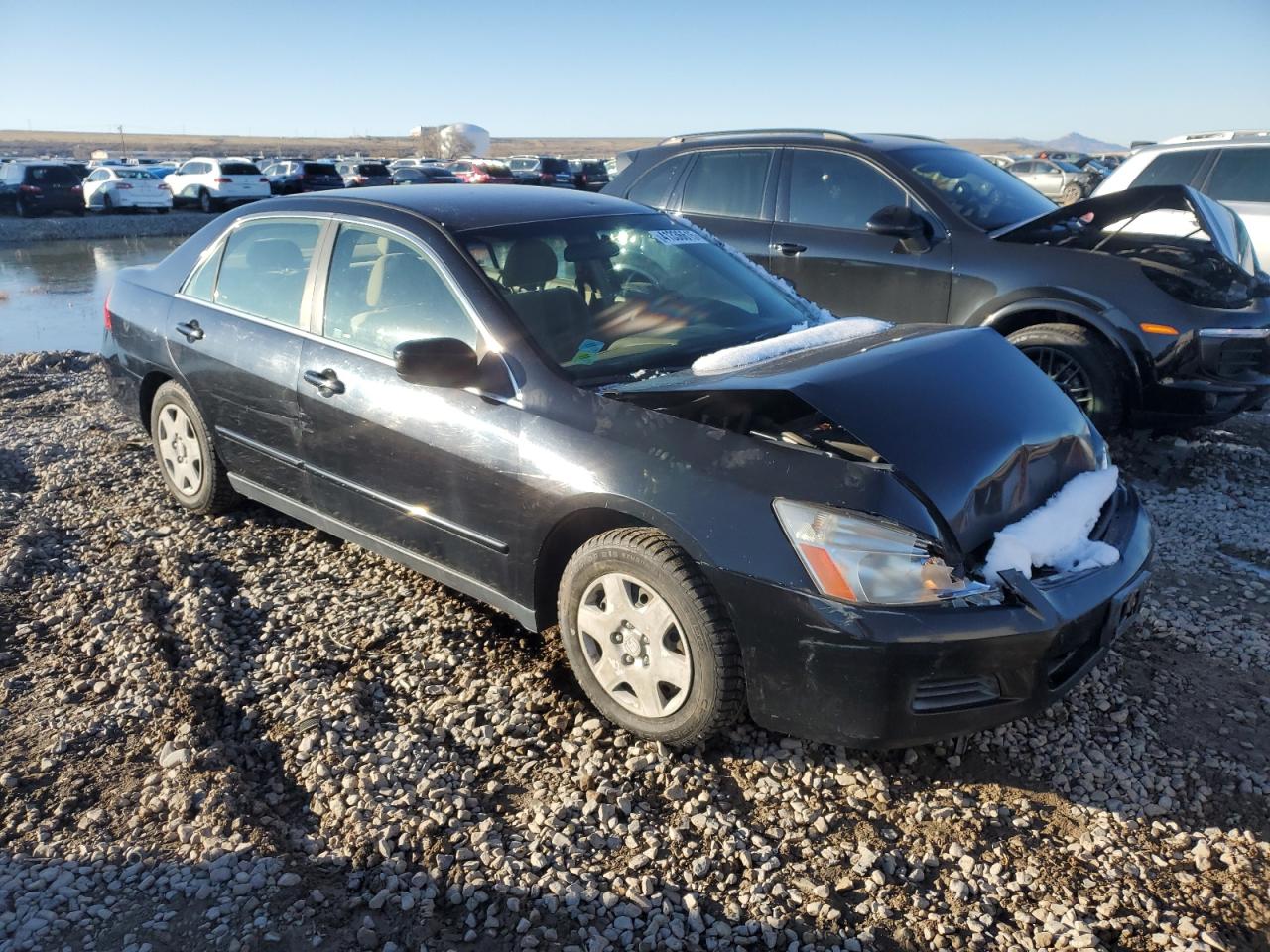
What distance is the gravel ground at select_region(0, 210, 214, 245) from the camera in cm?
2295

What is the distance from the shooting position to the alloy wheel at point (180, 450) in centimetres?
490

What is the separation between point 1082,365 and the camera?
213 inches

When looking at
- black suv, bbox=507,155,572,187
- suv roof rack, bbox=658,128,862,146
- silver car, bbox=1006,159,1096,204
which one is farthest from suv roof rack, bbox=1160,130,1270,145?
black suv, bbox=507,155,572,187

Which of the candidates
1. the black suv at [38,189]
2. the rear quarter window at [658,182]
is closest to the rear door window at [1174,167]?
the rear quarter window at [658,182]

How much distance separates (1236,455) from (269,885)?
5.74 meters

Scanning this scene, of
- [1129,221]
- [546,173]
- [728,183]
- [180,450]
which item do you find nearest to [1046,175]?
[546,173]

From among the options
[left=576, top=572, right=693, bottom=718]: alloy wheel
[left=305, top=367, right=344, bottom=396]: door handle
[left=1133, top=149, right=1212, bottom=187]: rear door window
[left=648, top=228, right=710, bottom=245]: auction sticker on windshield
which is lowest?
[left=576, top=572, right=693, bottom=718]: alloy wheel

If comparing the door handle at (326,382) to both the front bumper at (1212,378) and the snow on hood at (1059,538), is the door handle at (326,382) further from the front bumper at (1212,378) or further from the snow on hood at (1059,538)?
the front bumper at (1212,378)

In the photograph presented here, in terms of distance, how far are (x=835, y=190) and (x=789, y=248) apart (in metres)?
0.48

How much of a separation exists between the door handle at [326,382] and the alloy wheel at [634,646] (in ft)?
4.75

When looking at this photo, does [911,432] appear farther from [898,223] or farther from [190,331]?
[190,331]

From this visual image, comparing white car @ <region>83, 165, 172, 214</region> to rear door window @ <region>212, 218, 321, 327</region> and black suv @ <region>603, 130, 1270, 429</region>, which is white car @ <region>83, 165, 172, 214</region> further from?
rear door window @ <region>212, 218, 321, 327</region>

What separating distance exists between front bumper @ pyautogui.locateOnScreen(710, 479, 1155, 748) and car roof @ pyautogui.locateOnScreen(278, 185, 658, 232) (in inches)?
75.6

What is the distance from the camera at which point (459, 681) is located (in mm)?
3439
